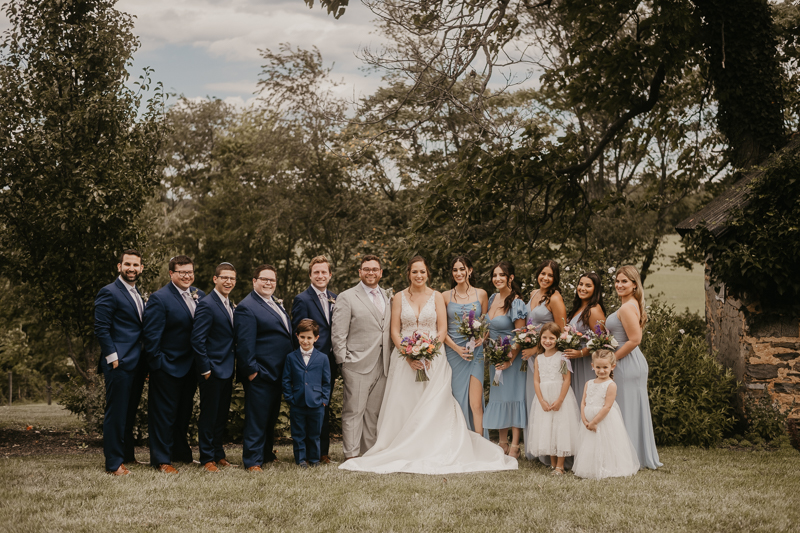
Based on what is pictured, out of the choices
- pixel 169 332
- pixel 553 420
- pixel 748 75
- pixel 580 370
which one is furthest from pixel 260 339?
pixel 748 75

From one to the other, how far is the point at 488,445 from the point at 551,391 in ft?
2.94

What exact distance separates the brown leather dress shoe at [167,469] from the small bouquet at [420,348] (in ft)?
8.08

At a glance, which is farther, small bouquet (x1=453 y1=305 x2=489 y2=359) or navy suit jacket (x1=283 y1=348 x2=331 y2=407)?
small bouquet (x1=453 y1=305 x2=489 y2=359)

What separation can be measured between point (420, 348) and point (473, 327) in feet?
2.19

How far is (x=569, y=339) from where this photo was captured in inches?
259

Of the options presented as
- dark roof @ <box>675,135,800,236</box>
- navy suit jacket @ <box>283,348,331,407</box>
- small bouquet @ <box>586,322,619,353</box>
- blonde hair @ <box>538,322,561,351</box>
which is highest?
dark roof @ <box>675,135,800,236</box>

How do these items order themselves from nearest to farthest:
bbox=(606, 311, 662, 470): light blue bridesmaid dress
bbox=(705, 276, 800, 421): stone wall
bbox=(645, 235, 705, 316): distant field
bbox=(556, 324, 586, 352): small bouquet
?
1. bbox=(556, 324, 586, 352): small bouquet
2. bbox=(606, 311, 662, 470): light blue bridesmaid dress
3. bbox=(705, 276, 800, 421): stone wall
4. bbox=(645, 235, 705, 316): distant field

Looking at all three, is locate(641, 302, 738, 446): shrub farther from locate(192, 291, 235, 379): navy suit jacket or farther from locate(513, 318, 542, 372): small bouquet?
locate(192, 291, 235, 379): navy suit jacket

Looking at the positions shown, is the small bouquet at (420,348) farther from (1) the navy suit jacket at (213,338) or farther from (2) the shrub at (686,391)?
(2) the shrub at (686,391)

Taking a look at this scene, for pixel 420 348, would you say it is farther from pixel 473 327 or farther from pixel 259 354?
pixel 259 354

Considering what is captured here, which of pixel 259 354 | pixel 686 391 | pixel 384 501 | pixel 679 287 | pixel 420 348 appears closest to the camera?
pixel 384 501

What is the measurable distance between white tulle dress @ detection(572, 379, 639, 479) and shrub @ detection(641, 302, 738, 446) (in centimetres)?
237

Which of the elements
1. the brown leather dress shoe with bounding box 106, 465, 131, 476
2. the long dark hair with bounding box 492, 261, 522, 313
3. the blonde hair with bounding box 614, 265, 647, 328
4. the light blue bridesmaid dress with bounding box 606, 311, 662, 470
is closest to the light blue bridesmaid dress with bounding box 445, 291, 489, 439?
the long dark hair with bounding box 492, 261, 522, 313

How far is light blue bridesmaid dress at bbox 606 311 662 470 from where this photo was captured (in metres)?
6.84
